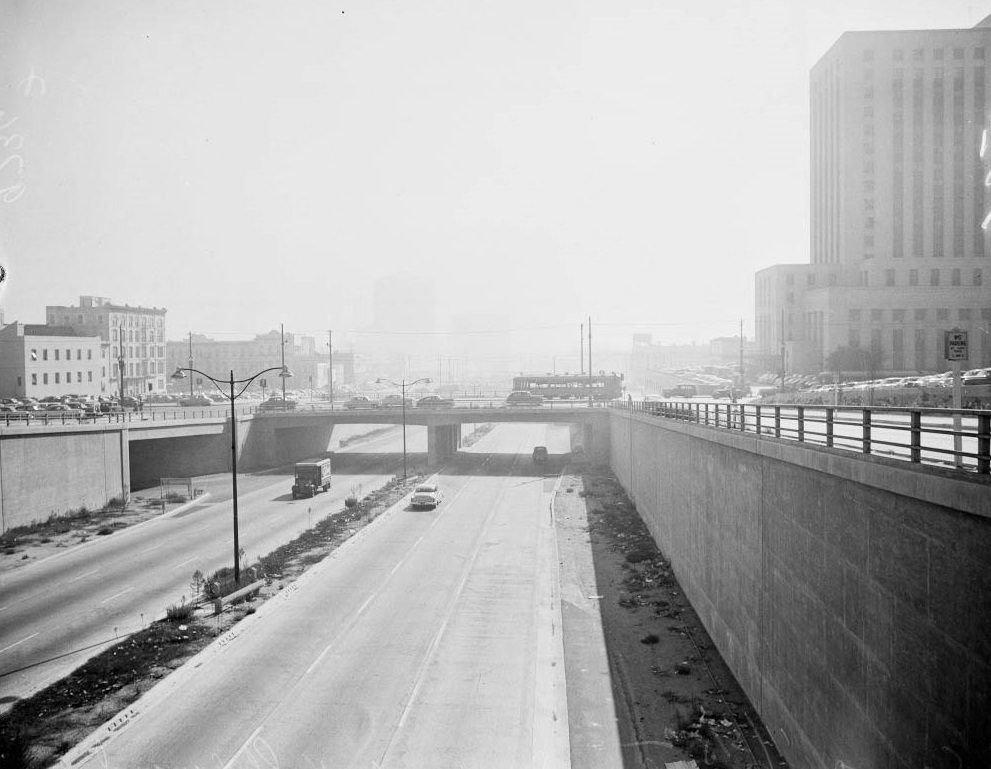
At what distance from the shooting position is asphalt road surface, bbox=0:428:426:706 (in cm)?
2245

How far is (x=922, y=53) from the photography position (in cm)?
10044

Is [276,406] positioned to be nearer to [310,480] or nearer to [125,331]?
[310,480]

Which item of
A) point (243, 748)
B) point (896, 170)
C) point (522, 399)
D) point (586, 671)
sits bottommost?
point (586, 671)

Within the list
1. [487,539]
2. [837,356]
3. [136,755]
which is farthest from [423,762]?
[837,356]

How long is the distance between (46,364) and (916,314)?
108 meters

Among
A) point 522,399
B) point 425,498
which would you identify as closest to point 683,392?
point 522,399

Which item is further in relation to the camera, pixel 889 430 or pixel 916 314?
pixel 916 314

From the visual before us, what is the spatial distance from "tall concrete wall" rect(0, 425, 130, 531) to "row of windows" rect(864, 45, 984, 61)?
10657 cm

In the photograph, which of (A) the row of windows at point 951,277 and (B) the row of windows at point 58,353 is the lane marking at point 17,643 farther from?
(A) the row of windows at point 951,277

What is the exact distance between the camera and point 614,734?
1791cm

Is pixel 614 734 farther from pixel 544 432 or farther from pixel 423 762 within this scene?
pixel 544 432

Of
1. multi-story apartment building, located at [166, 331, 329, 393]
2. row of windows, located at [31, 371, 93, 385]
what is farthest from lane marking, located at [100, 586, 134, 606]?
multi-story apartment building, located at [166, 331, 329, 393]

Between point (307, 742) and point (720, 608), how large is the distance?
12.8m

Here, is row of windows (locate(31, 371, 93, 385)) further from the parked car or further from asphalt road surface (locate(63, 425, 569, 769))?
asphalt road surface (locate(63, 425, 569, 769))
